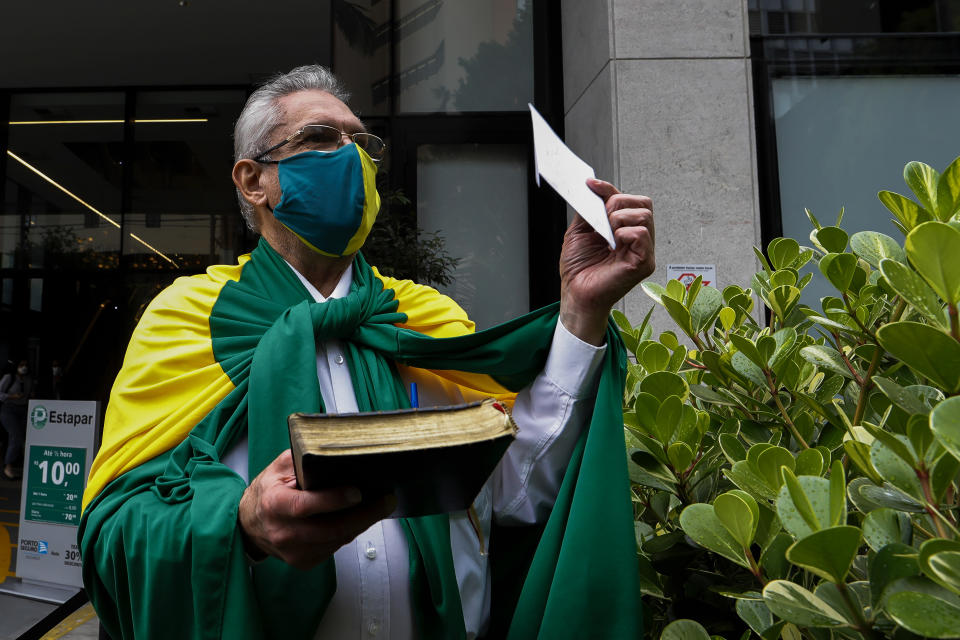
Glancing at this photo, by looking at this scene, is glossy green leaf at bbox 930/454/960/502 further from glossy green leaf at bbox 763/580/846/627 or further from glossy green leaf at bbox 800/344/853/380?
glossy green leaf at bbox 800/344/853/380

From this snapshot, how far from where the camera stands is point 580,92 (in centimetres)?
463

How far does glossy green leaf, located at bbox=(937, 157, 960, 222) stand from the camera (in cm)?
96

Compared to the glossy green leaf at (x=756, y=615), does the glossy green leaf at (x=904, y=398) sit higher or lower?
higher

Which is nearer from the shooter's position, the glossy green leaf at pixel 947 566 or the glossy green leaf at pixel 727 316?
the glossy green leaf at pixel 947 566

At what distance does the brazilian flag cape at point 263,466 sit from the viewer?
3.88ft

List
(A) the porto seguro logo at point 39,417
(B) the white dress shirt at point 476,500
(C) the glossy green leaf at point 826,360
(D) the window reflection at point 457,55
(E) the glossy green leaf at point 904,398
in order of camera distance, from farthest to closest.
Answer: (D) the window reflection at point 457,55 < (A) the porto seguro logo at point 39,417 < (B) the white dress shirt at point 476,500 < (C) the glossy green leaf at point 826,360 < (E) the glossy green leaf at point 904,398

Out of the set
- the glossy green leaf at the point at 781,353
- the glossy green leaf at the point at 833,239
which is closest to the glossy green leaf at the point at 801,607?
the glossy green leaf at the point at 781,353

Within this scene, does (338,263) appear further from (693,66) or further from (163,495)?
(693,66)

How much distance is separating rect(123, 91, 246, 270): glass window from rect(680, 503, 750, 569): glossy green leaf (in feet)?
27.8

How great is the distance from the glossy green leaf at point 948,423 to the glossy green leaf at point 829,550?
0.11 m

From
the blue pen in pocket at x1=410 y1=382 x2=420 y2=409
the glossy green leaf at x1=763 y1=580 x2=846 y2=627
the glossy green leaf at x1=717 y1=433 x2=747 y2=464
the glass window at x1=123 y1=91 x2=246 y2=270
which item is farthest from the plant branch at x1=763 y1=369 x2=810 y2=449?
the glass window at x1=123 y1=91 x2=246 y2=270

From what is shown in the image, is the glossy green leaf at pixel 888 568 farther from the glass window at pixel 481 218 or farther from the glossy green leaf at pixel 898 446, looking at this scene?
the glass window at pixel 481 218

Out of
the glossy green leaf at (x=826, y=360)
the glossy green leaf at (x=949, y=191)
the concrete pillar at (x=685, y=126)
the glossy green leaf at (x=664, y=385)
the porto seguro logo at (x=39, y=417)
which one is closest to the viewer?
the glossy green leaf at (x=949, y=191)

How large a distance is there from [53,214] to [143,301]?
207cm
